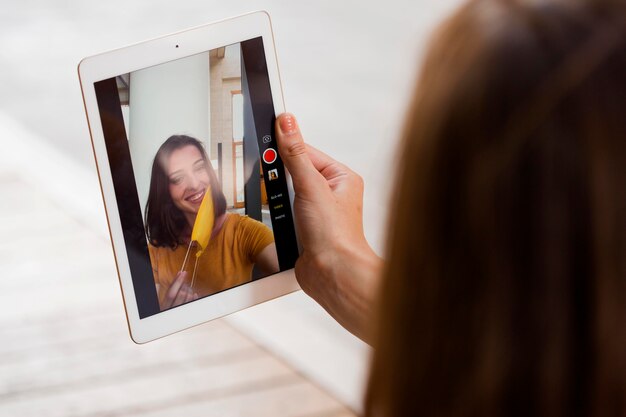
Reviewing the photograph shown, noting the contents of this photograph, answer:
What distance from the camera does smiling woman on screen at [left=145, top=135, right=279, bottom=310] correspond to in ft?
2.31

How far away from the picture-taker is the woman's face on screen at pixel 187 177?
0.71 metres

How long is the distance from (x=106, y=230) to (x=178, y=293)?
754 millimetres

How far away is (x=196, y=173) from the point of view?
28.5 inches

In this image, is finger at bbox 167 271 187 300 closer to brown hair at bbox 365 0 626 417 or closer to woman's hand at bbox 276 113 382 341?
woman's hand at bbox 276 113 382 341

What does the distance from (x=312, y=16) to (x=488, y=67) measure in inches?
62.5

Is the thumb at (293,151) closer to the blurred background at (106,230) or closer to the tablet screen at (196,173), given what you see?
the tablet screen at (196,173)

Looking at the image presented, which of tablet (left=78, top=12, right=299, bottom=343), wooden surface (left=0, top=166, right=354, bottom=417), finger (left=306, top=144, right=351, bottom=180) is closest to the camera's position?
tablet (left=78, top=12, right=299, bottom=343)

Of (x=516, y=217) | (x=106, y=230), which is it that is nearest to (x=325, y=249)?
(x=516, y=217)

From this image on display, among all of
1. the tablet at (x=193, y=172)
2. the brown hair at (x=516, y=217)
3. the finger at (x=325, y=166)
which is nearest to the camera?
the brown hair at (x=516, y=217)

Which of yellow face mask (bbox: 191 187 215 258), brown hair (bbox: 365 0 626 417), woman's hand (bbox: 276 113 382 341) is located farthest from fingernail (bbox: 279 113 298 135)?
brown hair (bbox: 365 0 626 417)

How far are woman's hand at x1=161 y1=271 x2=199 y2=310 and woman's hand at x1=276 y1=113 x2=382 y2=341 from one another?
11 cm

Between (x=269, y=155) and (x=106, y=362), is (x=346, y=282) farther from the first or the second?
(x=106, y=362)

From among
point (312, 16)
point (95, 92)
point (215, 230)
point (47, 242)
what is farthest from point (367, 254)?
point (312, 16)

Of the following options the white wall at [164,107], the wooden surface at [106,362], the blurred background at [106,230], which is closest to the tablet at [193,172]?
the white wall at [164,107]
